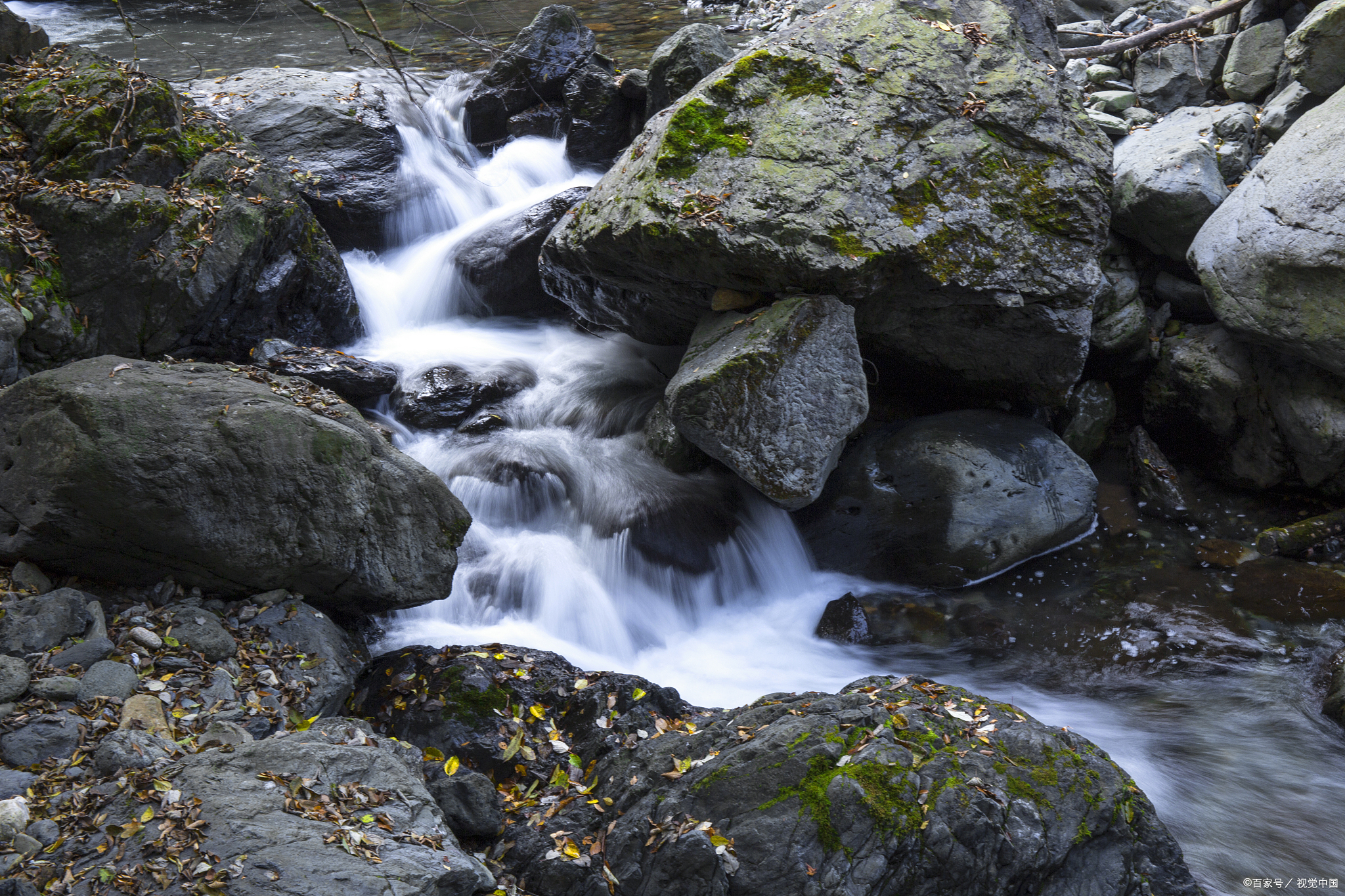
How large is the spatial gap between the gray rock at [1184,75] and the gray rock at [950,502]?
15.6 ft

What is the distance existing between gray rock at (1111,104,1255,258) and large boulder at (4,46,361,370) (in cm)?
772

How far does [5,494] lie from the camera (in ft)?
14.6

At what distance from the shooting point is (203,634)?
4.51 metres

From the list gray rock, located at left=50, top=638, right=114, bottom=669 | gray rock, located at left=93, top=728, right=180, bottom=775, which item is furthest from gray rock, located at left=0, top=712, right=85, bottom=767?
gray rock, located at left=50, top=638, right=114, bottom=669

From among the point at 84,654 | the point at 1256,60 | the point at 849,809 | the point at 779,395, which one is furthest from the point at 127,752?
the point at 1256,60

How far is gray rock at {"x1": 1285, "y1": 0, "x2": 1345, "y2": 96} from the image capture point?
287 inches

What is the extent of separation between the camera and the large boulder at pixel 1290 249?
623cm

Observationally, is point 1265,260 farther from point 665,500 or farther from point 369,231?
point 369,231

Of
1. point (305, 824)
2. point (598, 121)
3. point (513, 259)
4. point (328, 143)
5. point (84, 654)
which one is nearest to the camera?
point (305, 824)

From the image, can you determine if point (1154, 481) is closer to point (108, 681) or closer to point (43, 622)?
point (108, 681)

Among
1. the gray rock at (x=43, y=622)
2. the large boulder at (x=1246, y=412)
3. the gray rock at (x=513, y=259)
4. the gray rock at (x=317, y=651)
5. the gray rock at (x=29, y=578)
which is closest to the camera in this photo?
the gray rock at (x=43, y=622)

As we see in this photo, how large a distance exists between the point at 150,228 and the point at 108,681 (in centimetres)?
414

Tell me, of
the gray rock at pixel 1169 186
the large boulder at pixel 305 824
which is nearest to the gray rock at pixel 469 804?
the large boulder at pixel 305 824

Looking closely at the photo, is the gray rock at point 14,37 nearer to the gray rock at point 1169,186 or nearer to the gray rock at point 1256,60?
the gray rock at point 1169,186
